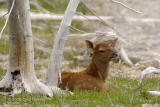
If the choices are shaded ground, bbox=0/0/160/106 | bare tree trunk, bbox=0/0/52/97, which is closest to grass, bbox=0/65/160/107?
shaded ground, bbox=0/0/160/106

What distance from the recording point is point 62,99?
7.14 metres

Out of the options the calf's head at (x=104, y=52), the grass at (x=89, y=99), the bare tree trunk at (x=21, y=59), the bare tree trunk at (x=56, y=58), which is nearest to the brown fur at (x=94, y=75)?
the calf's head at (x=104, y=52)

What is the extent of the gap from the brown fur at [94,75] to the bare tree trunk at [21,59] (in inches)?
43.6

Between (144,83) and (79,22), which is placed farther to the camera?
(79,22)

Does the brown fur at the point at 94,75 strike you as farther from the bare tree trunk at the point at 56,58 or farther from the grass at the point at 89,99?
the bare tree trunk at the point at 56,58

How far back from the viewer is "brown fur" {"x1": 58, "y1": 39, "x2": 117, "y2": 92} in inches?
337

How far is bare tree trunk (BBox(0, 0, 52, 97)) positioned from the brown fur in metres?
1.11

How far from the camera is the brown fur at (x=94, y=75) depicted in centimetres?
857

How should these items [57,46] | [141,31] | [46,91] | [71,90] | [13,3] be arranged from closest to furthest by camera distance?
[13,3], [46,91], [57,46], [71,90], [141,31]

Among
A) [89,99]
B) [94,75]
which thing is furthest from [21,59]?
[94,75]

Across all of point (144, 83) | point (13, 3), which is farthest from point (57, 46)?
point (144, 83)

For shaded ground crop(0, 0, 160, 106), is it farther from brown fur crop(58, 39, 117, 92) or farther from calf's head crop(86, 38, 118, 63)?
calf's head crop(86, 38, 118, 63)

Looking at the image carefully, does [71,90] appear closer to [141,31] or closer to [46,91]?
[46,91]

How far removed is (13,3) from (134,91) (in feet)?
10.9
